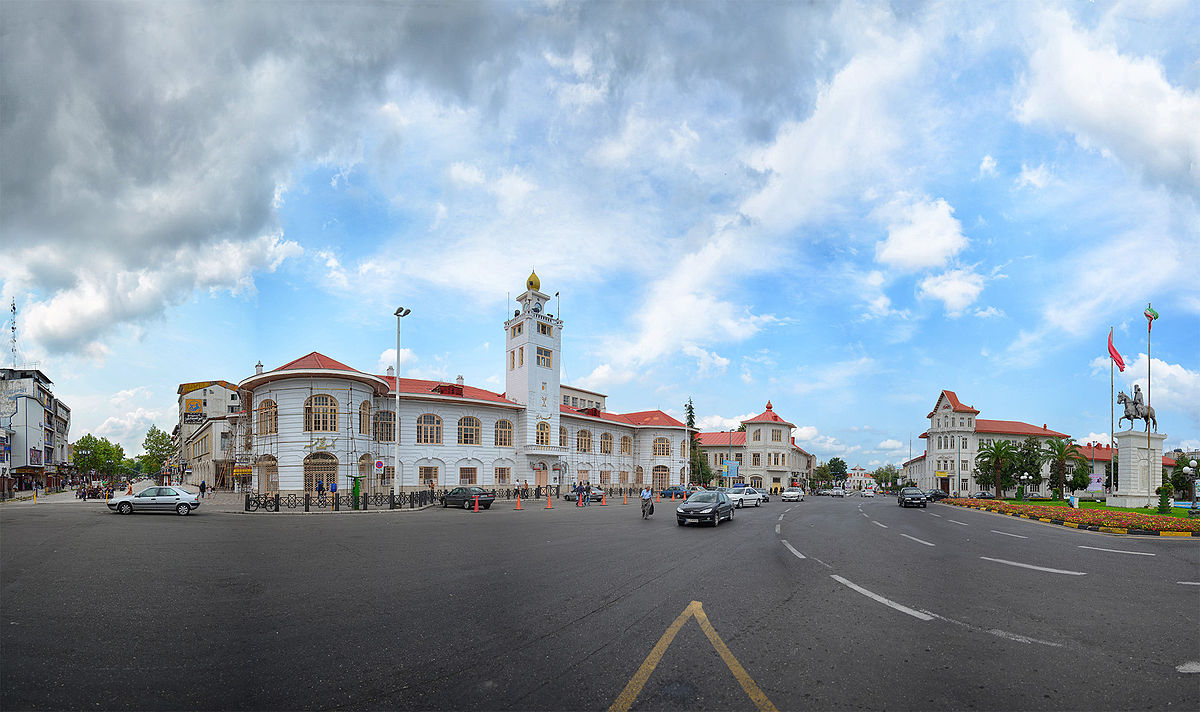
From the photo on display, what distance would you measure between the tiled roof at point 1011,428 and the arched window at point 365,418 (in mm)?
87293

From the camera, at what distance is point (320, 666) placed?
612 centimetres

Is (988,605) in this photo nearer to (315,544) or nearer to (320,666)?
(320,666)

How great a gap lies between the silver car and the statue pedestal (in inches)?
2067

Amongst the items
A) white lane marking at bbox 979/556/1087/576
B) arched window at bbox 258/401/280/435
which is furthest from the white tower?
white lane marking at bbox 979/556/1087/576

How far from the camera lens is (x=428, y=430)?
49.4 m

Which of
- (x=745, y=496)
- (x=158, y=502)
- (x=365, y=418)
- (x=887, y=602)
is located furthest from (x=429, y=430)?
(x=887, y=602)

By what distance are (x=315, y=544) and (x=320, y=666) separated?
11.9 m

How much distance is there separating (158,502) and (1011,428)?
10785cm

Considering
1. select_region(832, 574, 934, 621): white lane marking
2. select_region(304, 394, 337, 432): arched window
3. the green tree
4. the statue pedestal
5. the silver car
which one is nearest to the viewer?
select_region(832, 574, 934, 621): white lane marking

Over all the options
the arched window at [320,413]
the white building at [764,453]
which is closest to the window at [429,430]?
the arched window at [320,413]

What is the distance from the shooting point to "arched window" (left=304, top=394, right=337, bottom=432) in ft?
139

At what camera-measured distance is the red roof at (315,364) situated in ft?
141

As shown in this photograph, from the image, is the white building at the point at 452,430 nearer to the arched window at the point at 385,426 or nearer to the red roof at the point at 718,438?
the arched window at the point at 385,426

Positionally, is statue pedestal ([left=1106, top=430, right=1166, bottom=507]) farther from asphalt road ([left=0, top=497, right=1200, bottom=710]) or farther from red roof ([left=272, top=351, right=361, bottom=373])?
red roof ([left=272, top=351, right=361, bottom=373])
